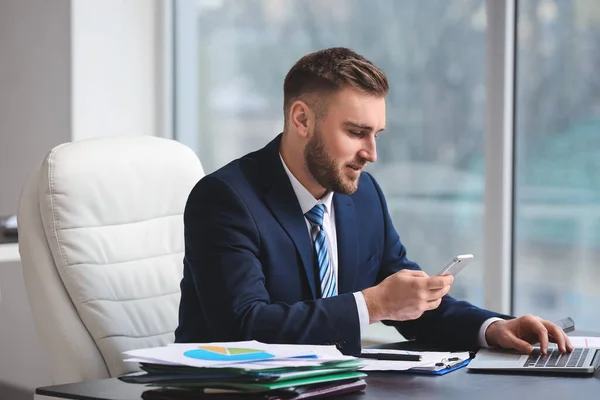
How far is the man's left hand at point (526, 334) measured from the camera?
1810mm

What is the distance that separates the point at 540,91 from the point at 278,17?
1.19m

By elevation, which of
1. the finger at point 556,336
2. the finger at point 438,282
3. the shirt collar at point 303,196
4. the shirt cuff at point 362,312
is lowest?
the finger at point 556,336

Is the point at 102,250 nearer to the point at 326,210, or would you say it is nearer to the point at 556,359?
the point at 326,210

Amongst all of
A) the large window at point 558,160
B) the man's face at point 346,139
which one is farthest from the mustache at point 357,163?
the large window at point 558,160

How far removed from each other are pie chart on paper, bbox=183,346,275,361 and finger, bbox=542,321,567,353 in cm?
70

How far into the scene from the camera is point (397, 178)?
346 centimetres

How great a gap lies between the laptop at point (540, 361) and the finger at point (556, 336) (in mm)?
13

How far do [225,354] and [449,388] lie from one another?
0.37 m

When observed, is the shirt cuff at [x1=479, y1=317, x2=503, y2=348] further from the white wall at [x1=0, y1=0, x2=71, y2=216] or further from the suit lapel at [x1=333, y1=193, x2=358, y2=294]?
the white wall at [x1=0, y1=0, x2=71, y2=216]

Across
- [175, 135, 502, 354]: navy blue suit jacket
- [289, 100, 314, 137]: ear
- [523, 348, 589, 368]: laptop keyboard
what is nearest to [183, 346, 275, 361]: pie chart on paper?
[175, 135, 502, 354]: navy blue suit jacket

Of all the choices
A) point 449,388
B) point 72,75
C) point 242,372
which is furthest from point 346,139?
point 72,75

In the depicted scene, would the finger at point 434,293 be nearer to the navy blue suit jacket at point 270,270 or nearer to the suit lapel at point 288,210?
the navy blue suit jacket at point 270,270

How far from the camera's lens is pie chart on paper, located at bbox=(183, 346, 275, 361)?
4.33ft

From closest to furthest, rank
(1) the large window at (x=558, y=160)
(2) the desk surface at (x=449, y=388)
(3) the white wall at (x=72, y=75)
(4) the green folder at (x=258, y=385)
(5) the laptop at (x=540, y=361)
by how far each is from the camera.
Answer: (4) the green folder at (x=258, y=385), (2) the desk surface at (x=449, y=388), (5) the laptop at (x=540, y=361), (1) the large window at (x=558, y=160), (3) the white wall at (x=72, y=75)
